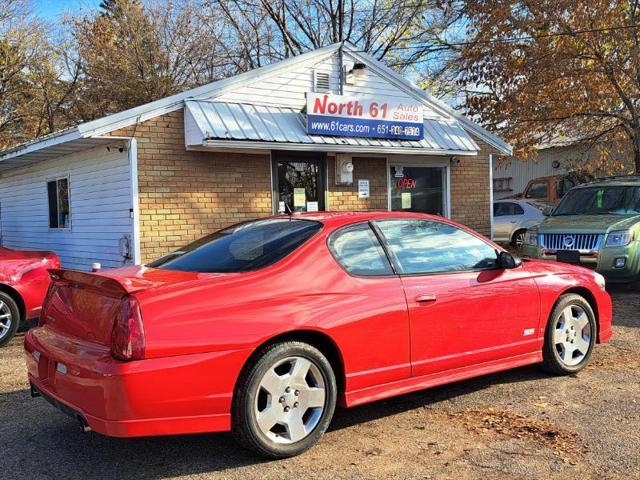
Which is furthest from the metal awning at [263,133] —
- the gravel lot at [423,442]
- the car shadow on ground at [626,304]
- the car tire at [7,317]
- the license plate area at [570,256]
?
the gravel lot at [423,442]

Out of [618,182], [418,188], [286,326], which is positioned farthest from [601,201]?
[286,326]

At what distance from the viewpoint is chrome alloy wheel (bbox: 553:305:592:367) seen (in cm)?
518

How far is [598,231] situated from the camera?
919cm

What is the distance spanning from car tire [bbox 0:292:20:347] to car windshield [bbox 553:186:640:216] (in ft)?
29.0

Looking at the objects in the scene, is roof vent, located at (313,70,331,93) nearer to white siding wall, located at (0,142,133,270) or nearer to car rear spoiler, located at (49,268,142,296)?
white siding wall, located at (0,142,133,270)

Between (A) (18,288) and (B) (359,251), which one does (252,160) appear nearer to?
(A) (18,288)

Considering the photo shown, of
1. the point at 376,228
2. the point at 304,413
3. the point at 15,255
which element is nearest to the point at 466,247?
the point at 376,228

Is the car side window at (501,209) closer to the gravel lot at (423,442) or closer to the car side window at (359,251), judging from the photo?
the gravel lot at (423,442)

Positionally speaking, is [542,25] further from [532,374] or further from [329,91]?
[532,374]

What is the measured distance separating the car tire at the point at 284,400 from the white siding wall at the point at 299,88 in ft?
23.9

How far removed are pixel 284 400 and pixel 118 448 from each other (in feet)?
3.93

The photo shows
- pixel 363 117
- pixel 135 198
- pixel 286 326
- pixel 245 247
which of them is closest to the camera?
pixel 286 326

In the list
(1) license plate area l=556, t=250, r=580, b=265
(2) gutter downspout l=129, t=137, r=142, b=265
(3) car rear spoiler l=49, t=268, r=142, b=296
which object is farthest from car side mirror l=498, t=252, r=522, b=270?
(2) gutter downspout l=129, t=137, r=142, b=265

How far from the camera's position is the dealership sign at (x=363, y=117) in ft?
33.7
